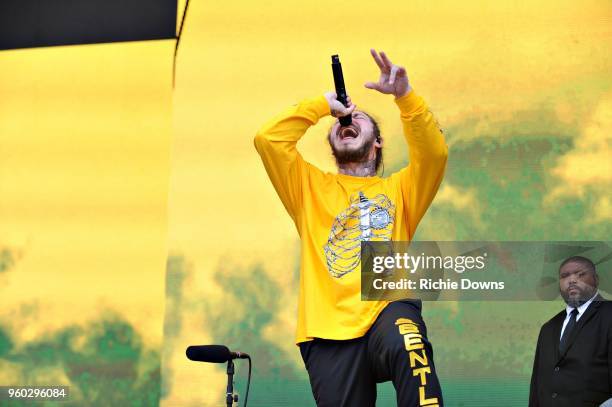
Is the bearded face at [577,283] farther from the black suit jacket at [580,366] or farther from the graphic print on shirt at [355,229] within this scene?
the graphic print on shirt at [355,229]

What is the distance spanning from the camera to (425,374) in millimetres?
2270

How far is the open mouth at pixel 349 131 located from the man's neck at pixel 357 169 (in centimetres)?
9

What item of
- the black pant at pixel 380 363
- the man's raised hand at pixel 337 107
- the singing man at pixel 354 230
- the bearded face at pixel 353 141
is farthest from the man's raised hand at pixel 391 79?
the black pant at pixel 380 363

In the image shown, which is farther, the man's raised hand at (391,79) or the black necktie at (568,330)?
the black necktie at (568,330)

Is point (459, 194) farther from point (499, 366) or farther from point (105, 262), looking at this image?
point (105, 262)

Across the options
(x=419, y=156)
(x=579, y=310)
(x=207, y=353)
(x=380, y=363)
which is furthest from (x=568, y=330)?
(x=207, y=353)

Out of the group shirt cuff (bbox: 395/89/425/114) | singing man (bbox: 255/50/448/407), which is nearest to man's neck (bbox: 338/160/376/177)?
singing man (bbox: 255/50/448/407)

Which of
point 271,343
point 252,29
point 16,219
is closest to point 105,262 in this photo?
point 16,219

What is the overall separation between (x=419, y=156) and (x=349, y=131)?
0.90 feet

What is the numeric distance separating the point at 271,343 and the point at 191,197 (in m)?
0.74

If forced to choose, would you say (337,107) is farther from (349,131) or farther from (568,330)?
(568,330)

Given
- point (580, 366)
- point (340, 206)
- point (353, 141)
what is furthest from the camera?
point (580, 366)

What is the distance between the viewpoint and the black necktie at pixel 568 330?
329 centimetres

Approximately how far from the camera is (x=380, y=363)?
93.9 inches
